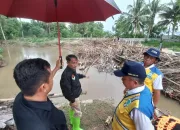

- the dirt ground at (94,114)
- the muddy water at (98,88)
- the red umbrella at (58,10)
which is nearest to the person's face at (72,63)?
the red umbrella at (58,10)

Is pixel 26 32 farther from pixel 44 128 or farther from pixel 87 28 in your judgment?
pixel 44 128

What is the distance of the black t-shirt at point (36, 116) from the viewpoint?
3.71 ft

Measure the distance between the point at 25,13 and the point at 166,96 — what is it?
722 centimetres

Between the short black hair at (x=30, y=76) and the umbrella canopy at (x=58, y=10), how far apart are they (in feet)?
5.23

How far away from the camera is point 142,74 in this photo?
5.77 feet

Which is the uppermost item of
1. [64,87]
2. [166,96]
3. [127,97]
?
[127,97]

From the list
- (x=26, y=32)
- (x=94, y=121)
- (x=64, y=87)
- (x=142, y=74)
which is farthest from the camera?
(x=26, y=32)

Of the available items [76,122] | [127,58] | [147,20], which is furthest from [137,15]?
[76,122]

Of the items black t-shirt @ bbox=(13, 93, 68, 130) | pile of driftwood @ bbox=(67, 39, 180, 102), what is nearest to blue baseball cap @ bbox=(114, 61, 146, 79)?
black t-shirt @ bbox=(13, 93, 68, 130)

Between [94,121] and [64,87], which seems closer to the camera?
[64,87]

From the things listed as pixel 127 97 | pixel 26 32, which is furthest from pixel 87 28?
pixel 127 97

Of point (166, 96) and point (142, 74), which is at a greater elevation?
point (142, 74)

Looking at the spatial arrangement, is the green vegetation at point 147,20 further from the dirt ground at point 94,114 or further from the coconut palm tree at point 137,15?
the dirt ground at point 94,114

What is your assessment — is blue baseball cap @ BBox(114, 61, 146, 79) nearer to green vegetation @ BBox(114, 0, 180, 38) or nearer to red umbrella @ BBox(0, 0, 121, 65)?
red umbrella @ BBox(0, 0, 121, 65)
